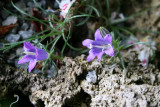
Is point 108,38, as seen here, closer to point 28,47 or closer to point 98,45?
point 98,45

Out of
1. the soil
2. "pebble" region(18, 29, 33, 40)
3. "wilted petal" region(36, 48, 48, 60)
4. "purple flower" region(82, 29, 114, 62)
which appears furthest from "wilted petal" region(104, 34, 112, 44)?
"pebble" region(18, 29, 33, 40)

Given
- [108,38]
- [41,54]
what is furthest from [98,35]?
[41,54]

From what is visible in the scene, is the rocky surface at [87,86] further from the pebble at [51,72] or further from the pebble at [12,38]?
the pebble at [12,38]

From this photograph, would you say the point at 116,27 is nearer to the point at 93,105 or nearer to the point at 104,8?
the point at 104,8

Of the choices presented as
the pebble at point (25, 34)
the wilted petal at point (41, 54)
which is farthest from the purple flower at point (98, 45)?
the pebble at point (25, 34)

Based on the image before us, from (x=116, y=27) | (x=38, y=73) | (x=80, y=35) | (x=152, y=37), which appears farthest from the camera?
(x=152, y=37)

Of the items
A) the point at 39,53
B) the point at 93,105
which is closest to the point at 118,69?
the point at 93,105

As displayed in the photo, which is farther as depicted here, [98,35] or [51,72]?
[51,72]
